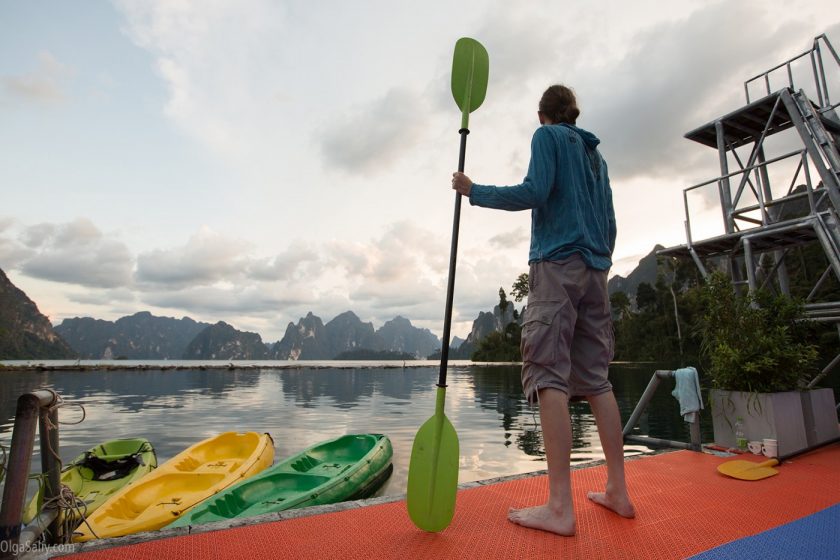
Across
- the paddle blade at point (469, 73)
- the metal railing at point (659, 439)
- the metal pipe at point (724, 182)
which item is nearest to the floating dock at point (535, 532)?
the metal railing at point (659, 439)

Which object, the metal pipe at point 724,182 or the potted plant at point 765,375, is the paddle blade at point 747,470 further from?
the metal pipe at point 724,182

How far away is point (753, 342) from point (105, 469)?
400 inches

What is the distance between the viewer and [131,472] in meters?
7.65

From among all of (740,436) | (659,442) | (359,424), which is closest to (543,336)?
(740,436)

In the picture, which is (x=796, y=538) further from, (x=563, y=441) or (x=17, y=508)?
(x=17, y=508)

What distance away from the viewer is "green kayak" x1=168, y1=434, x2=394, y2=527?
15.3ft

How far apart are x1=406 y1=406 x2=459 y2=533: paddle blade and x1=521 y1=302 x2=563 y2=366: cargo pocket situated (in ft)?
2.24

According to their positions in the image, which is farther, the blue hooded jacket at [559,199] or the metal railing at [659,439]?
the metal railing at [659,439]

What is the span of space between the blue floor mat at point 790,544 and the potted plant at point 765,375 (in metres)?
2.46

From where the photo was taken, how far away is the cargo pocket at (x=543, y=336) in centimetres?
243

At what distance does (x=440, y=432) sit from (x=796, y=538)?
1871 mm

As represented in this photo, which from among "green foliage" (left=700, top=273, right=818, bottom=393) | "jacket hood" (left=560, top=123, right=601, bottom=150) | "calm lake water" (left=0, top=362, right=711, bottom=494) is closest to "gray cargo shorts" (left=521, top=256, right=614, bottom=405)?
"jacket hood" (left=560, top=123, right=601, bottom=150)

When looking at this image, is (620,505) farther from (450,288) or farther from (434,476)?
(450,288)

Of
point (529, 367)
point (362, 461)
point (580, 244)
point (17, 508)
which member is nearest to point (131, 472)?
point (362, 461)
